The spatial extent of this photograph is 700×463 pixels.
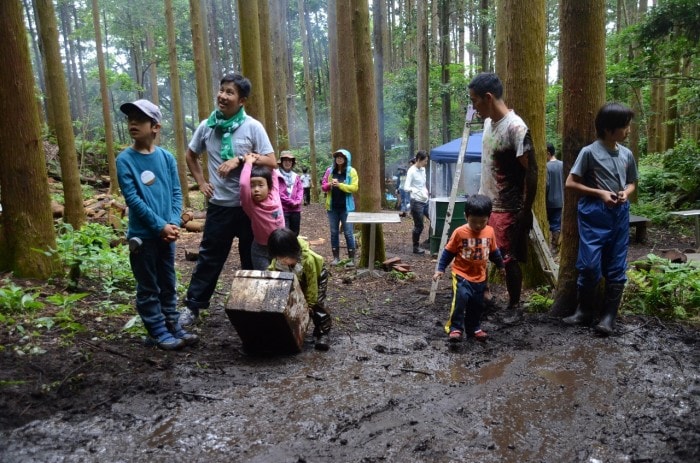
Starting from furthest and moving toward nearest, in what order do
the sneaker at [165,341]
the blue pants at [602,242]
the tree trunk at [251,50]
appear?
1. the tree trunk at [251,50]
2. the blue pants at [602,242]
3. the sneaker at [165,341]

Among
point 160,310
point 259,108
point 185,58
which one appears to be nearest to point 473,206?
point 160,310

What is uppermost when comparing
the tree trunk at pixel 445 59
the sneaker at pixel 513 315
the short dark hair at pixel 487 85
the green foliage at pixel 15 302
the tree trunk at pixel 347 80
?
the tree trunk at pixel 445 59

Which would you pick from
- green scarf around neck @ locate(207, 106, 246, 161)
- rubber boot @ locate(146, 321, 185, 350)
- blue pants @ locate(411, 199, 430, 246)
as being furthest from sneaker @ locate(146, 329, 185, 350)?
blue pants @ locate(411, 199, 430, 246)

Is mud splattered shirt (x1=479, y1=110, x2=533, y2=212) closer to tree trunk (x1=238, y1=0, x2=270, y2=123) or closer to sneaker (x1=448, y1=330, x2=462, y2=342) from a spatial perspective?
sneaker (x1=448, y1=330, x2=462, y2=342)

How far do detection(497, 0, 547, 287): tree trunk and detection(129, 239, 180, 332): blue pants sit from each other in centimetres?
398

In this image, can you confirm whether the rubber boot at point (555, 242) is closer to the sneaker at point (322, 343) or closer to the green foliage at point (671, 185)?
the green foliage at point (671, 185)

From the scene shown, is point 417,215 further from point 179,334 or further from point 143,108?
point 143,108

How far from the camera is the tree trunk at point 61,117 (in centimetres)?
841

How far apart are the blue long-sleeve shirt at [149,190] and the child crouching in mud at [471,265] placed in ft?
7.60

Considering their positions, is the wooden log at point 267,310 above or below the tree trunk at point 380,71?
below

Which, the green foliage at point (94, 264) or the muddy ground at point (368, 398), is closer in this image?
the muddy ground at point (368, 398)

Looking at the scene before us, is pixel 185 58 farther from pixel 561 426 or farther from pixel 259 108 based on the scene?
pixel 561 426

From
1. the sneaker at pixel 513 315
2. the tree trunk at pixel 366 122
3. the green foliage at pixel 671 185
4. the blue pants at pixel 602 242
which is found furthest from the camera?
the green foliage at pixel 671 185

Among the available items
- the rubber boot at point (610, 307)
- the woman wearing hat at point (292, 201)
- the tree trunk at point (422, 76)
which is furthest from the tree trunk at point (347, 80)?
the tree trunk at point (422, 76)
